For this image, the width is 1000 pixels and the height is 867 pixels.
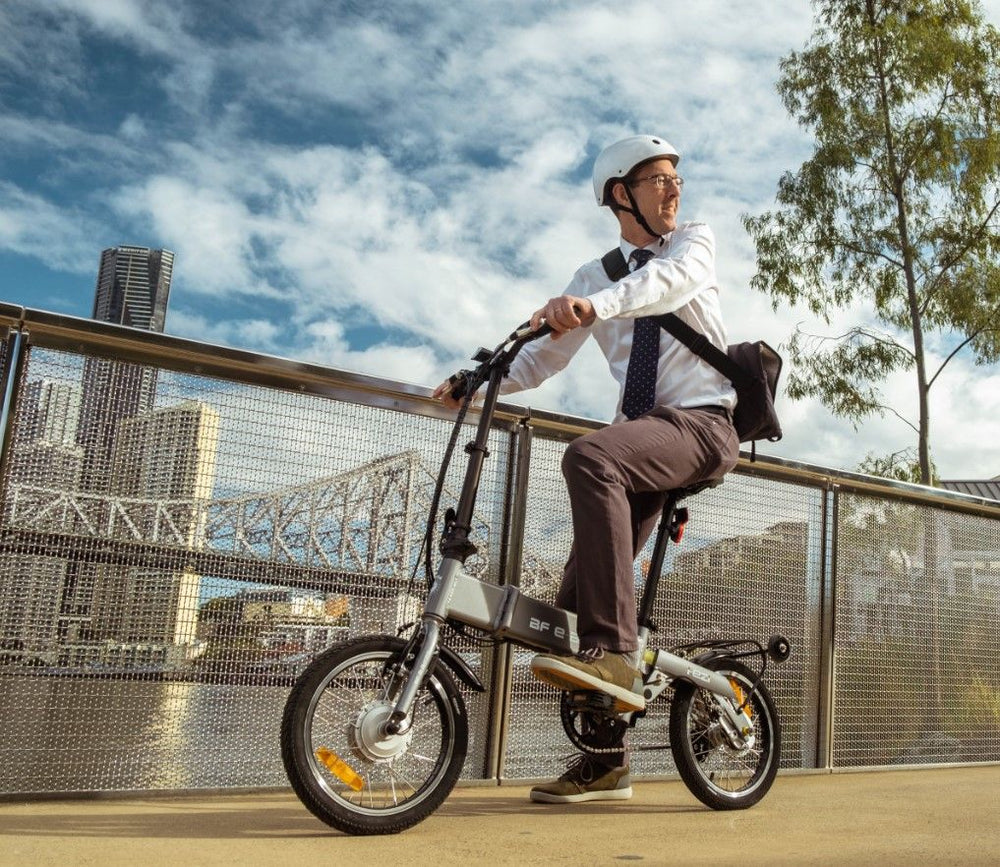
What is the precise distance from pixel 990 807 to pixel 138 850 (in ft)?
9.48

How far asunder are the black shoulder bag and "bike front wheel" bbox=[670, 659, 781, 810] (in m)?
0.86

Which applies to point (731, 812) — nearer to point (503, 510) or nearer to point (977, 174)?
point (503, 510)

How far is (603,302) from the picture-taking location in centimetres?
313

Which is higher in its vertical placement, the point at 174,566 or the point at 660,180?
the point at 660,180

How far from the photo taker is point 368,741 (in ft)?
9.57

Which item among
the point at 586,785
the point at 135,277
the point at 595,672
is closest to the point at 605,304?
the point at 595,672

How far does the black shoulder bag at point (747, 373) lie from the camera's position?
358cm

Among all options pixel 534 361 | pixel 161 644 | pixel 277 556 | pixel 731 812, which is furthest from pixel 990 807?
pixel 161 644

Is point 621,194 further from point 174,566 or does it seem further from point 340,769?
point 340,769

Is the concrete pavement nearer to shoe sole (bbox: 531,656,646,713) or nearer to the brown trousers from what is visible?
shoe sole (bbox: 531,656,646,713)

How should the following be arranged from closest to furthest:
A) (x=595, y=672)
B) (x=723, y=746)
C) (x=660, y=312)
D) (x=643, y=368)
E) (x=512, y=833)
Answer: (x=512, y=833)
(x=595, y=672)
(x=660, y=312)
(x=643, y=368)
(x=723, y=746)

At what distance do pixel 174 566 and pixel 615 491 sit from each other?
137cm

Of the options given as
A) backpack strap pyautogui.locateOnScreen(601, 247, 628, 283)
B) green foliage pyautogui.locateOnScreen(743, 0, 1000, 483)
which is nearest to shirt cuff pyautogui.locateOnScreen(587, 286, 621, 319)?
backpack strap pyautogui.locateOnScreen(601, 247, 628, 283)

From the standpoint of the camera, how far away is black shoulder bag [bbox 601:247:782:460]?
3.58 meters
